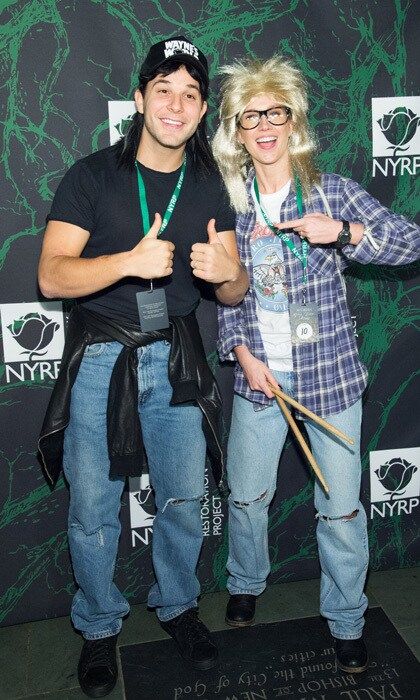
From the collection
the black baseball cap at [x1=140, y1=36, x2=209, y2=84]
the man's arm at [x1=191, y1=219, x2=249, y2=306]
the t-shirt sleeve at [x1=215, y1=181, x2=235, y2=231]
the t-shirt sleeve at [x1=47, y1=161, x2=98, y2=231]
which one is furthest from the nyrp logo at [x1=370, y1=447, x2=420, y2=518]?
the black baseball cap at [x1=140, y1=36, x2=209, y2=84]

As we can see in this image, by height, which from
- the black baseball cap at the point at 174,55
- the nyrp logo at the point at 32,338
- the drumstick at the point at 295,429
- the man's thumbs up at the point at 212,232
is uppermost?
the black baseball cap at the point at 174,55

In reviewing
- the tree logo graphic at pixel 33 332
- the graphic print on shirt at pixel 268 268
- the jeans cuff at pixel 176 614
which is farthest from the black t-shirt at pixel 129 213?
the jeans cuff at pixel 176 614

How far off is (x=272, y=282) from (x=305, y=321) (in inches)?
6.2

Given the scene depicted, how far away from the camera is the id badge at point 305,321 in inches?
82.8

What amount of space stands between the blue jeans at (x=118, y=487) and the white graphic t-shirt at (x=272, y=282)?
A: 317 millimetres

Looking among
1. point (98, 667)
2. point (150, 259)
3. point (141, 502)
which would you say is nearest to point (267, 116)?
point (150, 259)

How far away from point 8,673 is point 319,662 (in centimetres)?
102

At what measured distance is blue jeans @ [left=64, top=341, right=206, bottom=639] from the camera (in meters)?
2.09

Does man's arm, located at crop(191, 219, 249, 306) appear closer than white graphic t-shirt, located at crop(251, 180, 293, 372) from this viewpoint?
Yes

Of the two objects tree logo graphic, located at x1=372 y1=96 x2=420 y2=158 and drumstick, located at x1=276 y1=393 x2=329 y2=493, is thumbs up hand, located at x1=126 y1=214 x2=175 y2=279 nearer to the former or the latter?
drumstick, located at x1=276 y1=393 x2=329 y2=493

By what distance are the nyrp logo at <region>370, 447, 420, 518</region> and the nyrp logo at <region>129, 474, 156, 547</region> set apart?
2.82ft

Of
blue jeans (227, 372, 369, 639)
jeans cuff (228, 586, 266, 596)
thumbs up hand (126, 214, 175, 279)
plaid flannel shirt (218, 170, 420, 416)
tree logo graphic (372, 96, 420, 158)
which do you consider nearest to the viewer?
thumbs up hand (126, 214, 175, 279)

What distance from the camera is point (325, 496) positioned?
2.23m

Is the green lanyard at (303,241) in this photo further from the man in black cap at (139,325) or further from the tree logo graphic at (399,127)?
the tree logo graphic at (399,127)
